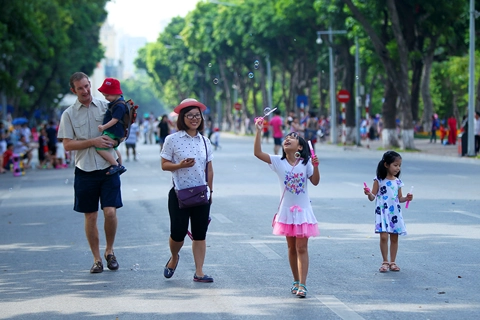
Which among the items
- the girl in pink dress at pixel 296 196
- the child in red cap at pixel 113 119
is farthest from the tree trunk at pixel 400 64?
the girl in pink dress at pixel 296 196

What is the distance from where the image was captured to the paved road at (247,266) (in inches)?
281

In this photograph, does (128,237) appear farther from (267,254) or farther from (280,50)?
(280,50)

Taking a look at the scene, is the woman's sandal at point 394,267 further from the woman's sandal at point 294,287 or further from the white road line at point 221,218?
the white road line at point 221,218

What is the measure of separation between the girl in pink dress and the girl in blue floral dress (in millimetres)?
1279

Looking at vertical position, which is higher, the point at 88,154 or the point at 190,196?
the point at 88,154

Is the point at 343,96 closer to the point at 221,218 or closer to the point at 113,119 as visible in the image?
the point at 221,218

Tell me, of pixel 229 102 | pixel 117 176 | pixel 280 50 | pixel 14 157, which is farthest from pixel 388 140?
pixel 229 102

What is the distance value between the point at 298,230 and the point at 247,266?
179cm

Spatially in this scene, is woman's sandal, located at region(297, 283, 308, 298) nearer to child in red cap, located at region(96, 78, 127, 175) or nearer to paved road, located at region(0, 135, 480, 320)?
paved road, located at region(0, 135, 480, 320)

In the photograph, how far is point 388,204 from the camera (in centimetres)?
877

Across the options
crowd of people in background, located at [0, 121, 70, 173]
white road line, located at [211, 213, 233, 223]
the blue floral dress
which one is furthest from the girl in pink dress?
crowd of people in background, located at [0, 121, 70, 173]

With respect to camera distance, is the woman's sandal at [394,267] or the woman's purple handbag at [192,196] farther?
the woman's sandal at [394,267]

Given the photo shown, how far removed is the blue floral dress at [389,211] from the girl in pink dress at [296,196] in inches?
54.9

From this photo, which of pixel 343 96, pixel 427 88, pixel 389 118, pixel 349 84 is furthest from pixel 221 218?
pixel 427 88
